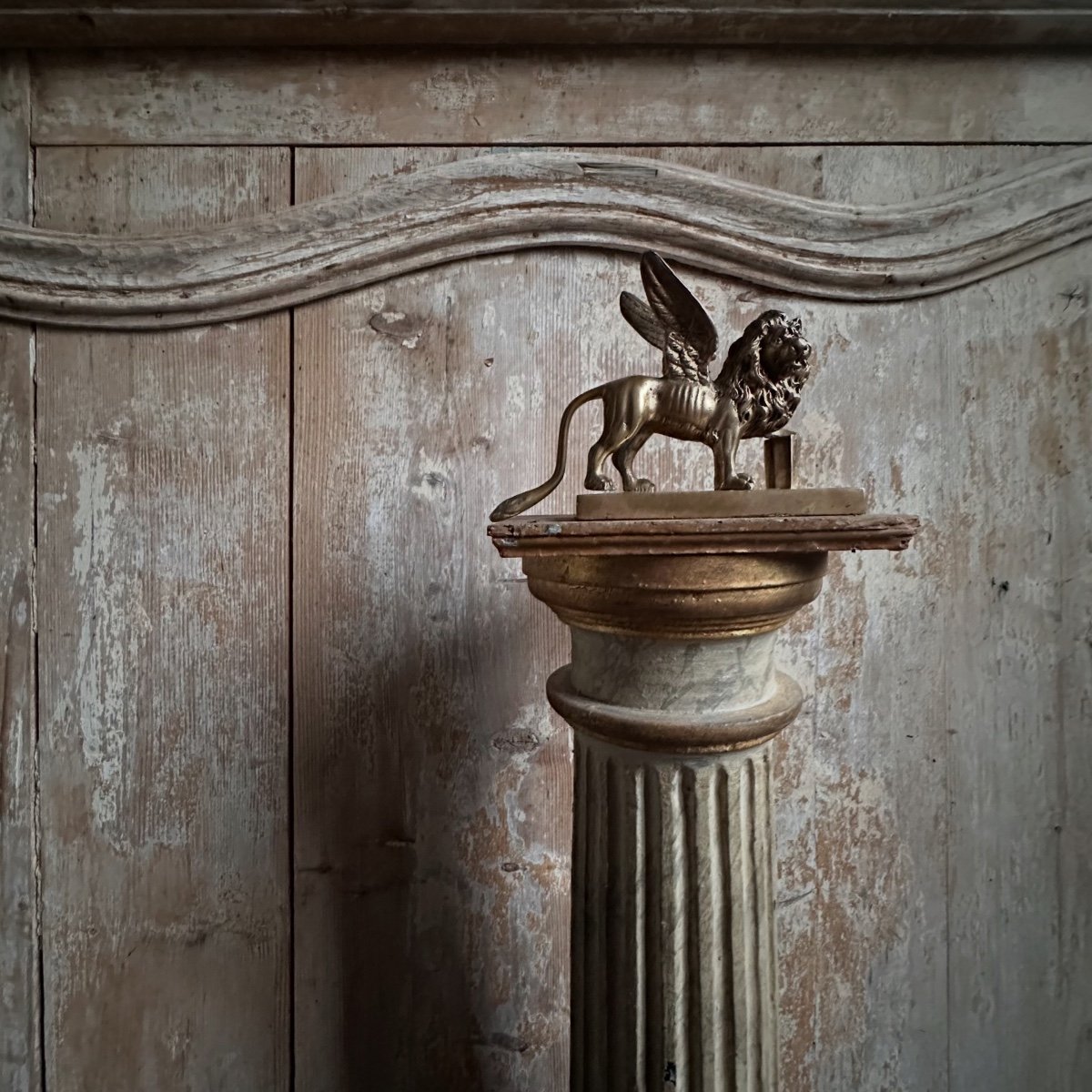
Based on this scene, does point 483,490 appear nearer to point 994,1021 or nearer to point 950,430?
point 950,430

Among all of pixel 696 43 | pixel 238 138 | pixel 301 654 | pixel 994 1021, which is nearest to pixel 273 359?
pixel 238 138

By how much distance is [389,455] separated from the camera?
84 cm

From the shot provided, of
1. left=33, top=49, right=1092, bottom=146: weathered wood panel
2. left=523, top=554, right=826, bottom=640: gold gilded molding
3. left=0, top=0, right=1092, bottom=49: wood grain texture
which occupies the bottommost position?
left=523, top=554, right=826, bottom=640: gold gilded molding

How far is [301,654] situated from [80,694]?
309 mm

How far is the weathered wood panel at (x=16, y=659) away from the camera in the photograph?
829 mm

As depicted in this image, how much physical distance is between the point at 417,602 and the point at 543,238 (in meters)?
0.53

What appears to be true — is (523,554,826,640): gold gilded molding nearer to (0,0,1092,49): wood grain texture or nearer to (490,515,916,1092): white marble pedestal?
(490,515,916,1092): white marble pedestal

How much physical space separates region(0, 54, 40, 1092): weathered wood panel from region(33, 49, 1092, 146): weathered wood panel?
0.06 meters

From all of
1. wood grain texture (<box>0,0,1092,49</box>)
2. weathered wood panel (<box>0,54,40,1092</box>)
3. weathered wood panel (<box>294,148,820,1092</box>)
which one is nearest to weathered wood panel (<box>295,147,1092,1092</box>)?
weathered wood panel (<box>294,148,820,1092</box>)

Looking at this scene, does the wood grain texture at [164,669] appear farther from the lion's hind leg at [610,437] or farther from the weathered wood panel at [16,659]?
the lion's hind leg at [610,437]

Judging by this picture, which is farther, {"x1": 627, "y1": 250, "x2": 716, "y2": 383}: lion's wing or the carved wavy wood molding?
the carved wavy wood molding

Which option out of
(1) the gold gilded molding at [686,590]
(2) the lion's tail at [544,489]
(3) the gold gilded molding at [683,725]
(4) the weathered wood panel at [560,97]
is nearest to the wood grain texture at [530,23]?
(4) the weathered wood panel at [560,97]

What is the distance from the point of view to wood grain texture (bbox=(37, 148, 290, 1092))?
0.84 m

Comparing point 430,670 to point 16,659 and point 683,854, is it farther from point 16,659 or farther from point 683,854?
point 16,659
